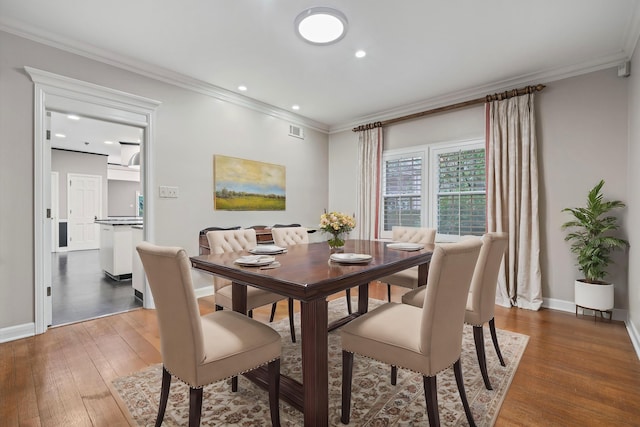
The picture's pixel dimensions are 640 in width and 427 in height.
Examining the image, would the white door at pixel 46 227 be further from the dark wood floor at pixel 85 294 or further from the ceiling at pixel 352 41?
the ceiling at pixel 352 41

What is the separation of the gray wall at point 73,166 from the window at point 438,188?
811 centimetres

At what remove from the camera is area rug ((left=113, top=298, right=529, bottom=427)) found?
1567 millimetres

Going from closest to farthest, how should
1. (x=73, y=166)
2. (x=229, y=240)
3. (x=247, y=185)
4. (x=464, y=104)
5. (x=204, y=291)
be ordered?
1. (x=229, y=240)
2. (x=204, y=291)
3. (x=464, y=104)
4. (x=247, y=185)
5. (x=73, y=166)

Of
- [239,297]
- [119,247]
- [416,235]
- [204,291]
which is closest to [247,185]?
[204,291]

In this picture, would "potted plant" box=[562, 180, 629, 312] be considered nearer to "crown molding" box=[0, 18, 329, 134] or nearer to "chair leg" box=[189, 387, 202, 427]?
"chair leg" box=[189, 387, 202, 427]

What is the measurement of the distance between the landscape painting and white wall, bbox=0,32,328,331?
9cm

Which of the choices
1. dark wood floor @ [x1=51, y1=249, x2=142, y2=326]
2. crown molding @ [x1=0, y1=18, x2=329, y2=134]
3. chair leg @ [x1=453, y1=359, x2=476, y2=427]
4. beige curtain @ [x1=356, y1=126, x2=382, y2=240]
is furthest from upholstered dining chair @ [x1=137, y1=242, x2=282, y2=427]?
beige curtain @ [x1=356, y1=126, x2=382, y2=240]

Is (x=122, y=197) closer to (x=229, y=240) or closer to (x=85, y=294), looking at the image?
(x=85, y=294)

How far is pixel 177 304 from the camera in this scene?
125 cm

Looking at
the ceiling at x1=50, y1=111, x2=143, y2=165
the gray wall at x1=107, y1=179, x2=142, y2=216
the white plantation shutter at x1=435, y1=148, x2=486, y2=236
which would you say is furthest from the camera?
the gray wall at x1=107, y1=179, x2=142, y2=216

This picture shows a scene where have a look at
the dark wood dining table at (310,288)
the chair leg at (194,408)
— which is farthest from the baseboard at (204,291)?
the chair leg at (194,408)

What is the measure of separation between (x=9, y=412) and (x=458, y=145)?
16.1 feet

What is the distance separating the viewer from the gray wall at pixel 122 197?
946 centimetres

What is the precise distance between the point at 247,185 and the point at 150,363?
265 centimetres
